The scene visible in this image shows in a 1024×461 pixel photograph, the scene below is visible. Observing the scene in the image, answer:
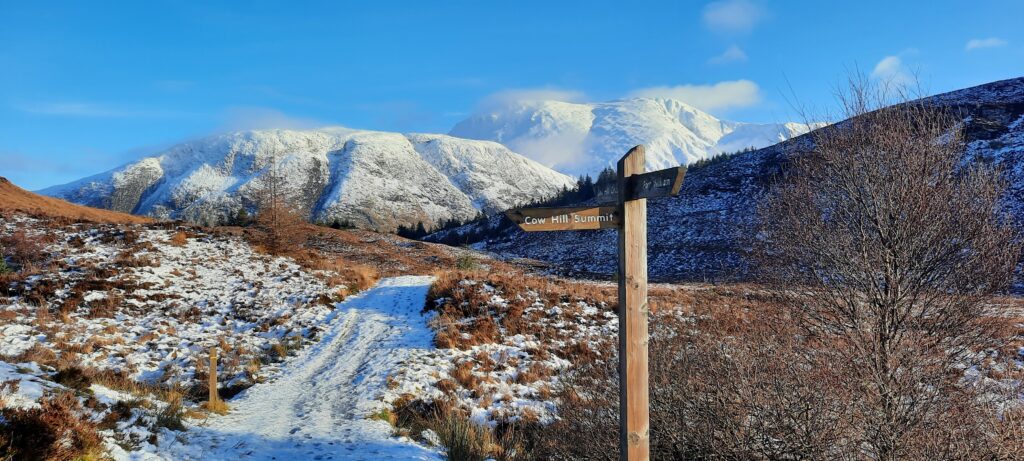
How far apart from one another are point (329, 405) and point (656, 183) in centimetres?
831

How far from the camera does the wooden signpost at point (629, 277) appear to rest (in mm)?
4020

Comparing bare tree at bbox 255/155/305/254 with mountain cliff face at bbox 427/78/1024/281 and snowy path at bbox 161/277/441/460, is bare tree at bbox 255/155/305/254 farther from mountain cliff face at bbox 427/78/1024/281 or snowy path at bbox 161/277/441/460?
mountain cliff face at bbox 427/78/1024/281

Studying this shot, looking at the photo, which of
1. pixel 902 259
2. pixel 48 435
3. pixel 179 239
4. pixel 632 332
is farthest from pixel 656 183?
pixel 179 239

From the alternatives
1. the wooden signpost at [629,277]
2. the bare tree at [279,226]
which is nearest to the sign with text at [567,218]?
the wooden signpost at [629,277]

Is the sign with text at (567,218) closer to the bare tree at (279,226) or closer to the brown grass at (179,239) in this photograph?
the bare tree at (279,226)

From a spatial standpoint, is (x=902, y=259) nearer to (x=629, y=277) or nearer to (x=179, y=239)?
(x=629, y=277)

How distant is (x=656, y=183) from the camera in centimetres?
377

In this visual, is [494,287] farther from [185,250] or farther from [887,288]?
[185,250]

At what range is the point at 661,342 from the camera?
7.21 m

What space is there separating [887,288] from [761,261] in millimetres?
1735

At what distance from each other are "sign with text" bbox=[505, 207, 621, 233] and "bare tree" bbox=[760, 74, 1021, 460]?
12.1 feet

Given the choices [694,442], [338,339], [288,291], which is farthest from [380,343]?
[694,442]

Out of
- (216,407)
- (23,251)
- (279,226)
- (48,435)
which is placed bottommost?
(216,407)

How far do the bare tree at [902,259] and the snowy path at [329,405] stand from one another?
5772 mm
